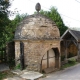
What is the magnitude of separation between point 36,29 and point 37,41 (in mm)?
1220

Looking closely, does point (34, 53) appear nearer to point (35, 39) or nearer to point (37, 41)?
point (37, 41)

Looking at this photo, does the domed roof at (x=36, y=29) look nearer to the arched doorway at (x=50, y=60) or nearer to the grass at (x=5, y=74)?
the arched doorway at (x=50, y=60)

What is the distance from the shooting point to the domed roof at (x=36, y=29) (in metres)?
15.0

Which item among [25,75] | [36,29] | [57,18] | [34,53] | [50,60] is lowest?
[25,75]

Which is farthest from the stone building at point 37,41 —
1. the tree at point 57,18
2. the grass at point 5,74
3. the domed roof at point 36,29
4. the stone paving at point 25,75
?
the tree at point 57,18

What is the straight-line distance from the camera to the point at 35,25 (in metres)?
15.2

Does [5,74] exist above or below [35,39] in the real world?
below

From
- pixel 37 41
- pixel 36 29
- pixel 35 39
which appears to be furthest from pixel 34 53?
pixel 36 29

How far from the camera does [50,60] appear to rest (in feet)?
54.0

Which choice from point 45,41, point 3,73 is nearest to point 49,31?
point 45,41

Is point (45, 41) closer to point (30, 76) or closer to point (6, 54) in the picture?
point (30, 76)

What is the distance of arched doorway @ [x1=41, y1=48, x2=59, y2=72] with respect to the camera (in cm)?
1552

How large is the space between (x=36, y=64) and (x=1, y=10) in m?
5.95

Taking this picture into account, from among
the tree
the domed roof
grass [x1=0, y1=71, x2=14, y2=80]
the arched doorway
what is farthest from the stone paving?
the tree
